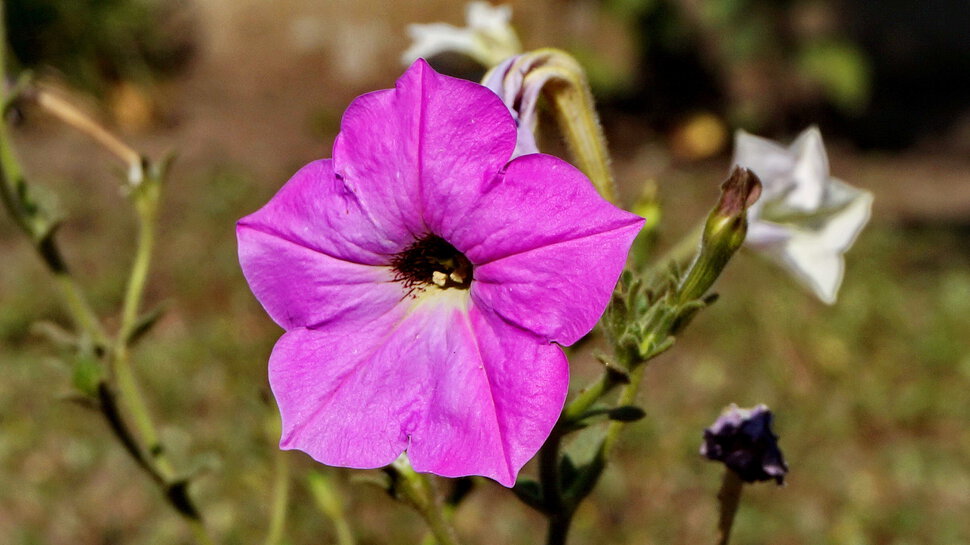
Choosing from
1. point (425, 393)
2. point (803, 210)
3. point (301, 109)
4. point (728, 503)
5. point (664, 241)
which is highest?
point (425, 393)

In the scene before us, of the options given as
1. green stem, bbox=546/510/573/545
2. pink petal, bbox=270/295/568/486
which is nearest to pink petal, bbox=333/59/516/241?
pink petal, bbox=270/295/568/486

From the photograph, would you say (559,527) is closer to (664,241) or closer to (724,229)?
(724,229)

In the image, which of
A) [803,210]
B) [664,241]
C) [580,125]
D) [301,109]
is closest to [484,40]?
[580,125]

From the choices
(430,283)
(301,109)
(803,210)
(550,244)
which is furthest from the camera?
(301,109)

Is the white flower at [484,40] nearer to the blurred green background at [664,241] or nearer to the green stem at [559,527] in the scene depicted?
the blurred green background at [664,241]

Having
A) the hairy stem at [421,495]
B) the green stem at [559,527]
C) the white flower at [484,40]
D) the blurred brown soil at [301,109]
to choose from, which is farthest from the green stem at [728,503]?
the blurred brown soil at [301,109]

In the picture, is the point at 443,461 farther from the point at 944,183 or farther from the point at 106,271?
the point at 944,183

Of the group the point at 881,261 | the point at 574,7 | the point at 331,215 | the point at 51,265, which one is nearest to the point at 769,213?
the point at 331,215
